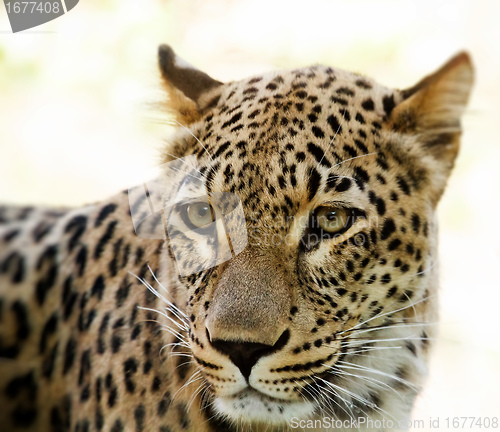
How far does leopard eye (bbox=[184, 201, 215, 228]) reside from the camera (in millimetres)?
2188

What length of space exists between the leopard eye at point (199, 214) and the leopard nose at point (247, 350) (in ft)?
1.57

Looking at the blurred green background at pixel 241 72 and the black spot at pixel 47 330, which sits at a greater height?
the blurred green background at pixel 241 72

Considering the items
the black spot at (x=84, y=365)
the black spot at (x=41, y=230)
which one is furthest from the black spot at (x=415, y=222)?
the black spot at (x=41, y=230)

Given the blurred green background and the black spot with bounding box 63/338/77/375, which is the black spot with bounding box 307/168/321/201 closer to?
the blurred green background

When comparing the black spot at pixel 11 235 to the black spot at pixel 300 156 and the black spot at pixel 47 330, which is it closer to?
the black spot at pixel 47 330

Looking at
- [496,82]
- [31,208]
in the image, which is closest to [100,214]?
[31,208]

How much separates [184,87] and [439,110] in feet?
3.20

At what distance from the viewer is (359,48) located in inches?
147

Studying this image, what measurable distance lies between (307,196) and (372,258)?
30 centimetres

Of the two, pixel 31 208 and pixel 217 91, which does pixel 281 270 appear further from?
pixel 31 208

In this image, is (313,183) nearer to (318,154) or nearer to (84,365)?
(318,154)

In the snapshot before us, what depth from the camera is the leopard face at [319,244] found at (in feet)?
6.30

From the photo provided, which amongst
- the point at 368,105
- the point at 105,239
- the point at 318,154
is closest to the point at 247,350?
the point at 318,154

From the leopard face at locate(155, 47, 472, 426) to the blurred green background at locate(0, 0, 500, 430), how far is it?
83 cm
